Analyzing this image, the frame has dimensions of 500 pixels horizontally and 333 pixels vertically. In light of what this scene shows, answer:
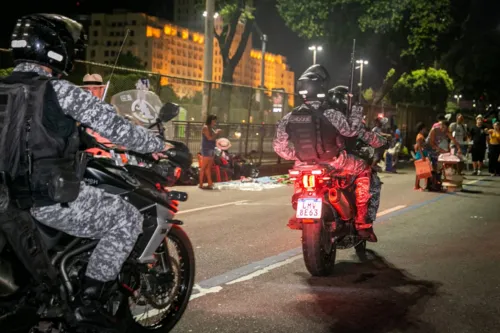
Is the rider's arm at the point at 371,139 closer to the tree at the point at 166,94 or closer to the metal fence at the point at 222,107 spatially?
the metal fence at the point at 222,107

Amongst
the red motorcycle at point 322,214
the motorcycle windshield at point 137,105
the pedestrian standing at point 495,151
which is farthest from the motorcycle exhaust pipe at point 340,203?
the pedestrian standing at point 495,151

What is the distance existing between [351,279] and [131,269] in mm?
2712

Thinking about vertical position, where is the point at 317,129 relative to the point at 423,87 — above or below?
below

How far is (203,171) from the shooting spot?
45.3 feet

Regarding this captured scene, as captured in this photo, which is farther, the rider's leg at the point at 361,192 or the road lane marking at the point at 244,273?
the rider's leg at the point at 361,192

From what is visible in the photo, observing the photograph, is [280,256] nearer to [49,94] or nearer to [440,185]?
[49,94]

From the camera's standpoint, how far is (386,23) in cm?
3288

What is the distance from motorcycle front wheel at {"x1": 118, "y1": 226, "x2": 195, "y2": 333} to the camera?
12.4 ft

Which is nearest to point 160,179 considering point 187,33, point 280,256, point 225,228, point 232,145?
point 280,256

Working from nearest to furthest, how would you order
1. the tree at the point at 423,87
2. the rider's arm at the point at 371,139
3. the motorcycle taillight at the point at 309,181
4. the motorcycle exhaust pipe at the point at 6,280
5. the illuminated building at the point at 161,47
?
the motorcycle exhaust pipe at the point at 6,280
the motorcycle taillight at the point at 309,181
the rider's arm at the point at 371,139
the tree at the point at 423,87
the illuminated building at the point at 161,47

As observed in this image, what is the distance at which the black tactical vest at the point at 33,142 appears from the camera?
9.83 ft

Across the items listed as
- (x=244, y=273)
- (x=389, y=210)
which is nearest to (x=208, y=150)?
(x=389, y=210)

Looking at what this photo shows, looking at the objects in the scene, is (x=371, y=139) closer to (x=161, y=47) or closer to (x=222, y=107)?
(x=222, y=107)

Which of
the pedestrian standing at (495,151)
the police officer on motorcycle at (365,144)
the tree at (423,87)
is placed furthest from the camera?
the tree at (423,87)
